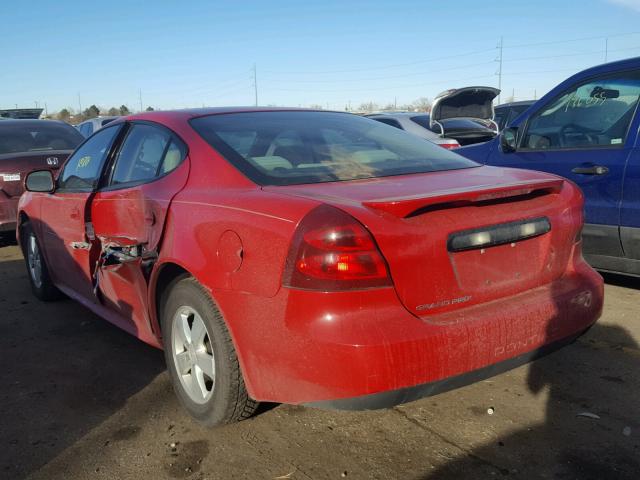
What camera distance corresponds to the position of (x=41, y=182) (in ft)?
14.8

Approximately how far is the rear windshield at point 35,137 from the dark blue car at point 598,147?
5.74 meters

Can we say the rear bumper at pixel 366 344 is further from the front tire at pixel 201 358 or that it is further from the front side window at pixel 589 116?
the front side window at pixel 589 116

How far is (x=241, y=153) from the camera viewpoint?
9.77 feet

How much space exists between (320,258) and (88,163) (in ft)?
8.57

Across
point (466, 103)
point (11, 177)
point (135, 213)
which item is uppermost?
point (466, 103)

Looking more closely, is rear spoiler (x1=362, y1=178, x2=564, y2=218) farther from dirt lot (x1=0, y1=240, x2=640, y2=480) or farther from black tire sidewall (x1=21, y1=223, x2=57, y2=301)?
black tire sidewall (x1=21, y1=223, x2=57, y2=301)

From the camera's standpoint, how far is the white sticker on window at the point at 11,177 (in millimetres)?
7062

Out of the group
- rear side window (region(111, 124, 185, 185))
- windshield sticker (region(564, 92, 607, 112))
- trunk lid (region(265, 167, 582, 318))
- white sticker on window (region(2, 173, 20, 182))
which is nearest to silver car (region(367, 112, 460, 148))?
windshield sticker (region(564, 92, 607, 112))

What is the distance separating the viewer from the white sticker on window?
706 centimetres

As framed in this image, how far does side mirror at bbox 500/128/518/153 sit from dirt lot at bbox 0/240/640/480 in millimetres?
1862

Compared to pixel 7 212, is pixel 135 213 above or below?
above

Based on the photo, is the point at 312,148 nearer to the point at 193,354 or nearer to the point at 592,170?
the point at 193,354

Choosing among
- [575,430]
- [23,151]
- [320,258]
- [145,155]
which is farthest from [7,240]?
[575,430]

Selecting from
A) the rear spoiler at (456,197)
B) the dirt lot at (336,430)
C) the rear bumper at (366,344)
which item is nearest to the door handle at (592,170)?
the dirt lot at (336,430)
